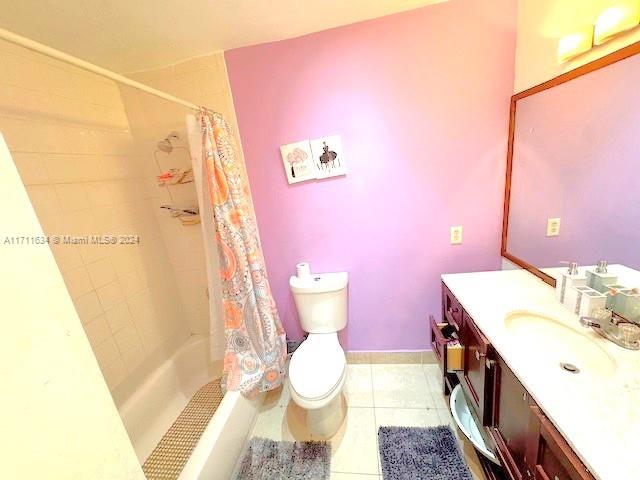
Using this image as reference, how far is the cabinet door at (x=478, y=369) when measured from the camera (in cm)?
104

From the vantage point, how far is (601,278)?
3.23 ft

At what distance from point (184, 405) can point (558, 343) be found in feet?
6.89

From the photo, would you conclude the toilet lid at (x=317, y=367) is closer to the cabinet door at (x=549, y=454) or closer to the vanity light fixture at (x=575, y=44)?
the cabinet door at (x=549, y=454)

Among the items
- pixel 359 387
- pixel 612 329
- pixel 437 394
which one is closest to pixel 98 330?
pixel 359 387

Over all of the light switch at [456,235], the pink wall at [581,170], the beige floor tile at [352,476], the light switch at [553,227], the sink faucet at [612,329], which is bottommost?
the beige floor tile at [352,476]

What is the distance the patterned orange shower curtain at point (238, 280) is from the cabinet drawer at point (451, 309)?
102 centimetres

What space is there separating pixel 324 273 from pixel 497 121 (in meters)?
1.35

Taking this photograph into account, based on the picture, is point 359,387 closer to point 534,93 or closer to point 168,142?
point 534,93

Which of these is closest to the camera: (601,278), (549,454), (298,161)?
(549,454)

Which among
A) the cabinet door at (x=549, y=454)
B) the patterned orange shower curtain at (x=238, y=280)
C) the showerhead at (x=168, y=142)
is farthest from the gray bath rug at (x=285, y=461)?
the showerhead at (x=168, y=142)

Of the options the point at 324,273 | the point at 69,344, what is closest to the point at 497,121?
the point at 324,273

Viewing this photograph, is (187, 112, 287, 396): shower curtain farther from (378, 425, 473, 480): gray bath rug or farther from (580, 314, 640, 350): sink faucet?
(580, 314, 640, 350): sink faucet

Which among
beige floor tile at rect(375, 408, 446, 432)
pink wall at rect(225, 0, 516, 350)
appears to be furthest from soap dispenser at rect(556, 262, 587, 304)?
beige floor tile at rect(375, 408, 446, 432)

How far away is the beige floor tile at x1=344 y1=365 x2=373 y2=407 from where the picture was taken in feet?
5.49
